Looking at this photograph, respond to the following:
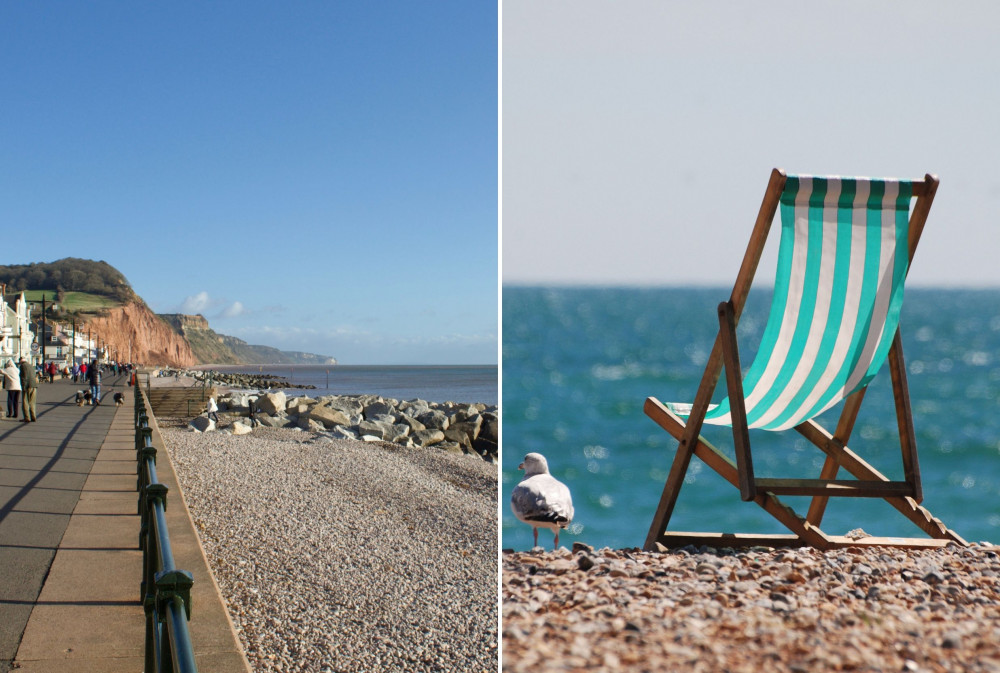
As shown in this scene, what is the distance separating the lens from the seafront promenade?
3.01m

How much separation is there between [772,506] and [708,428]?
16.4 metres

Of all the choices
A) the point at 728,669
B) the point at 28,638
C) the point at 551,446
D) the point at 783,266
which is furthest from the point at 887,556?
the point at 551,446

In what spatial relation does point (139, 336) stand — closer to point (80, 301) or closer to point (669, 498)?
point (80, 301)

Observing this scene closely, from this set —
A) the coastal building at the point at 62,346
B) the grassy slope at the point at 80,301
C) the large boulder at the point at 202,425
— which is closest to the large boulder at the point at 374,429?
the large boulder at the point at 202,425

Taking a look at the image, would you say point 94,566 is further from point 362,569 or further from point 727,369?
point 727,369

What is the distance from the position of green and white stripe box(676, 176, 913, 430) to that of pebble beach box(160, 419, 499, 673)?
2.30 metres

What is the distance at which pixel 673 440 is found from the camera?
57.9 ft

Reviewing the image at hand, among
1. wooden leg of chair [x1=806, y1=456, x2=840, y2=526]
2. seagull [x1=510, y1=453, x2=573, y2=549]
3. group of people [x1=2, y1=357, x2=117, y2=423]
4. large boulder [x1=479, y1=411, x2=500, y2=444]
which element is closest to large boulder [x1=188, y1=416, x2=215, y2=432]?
group of people [x1=2, y1=357, x2=117, y2=423]

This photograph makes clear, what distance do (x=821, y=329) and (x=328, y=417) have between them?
15.1m

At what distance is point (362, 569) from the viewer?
5.94 m

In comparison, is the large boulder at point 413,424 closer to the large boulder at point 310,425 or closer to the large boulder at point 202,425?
the large boulder at point 310,425

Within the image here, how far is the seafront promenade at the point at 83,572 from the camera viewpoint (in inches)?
118

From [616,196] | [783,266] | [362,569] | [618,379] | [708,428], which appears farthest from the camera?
[616,196]

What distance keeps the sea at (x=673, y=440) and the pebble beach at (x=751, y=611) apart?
176cm
